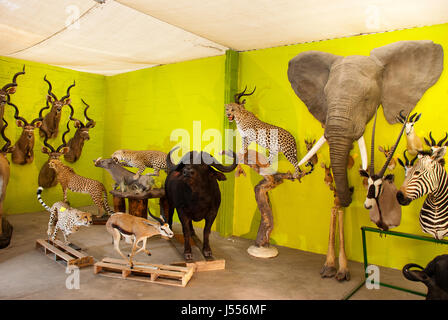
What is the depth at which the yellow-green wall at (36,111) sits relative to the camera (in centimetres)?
606

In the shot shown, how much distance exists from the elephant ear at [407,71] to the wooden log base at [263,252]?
2.03m

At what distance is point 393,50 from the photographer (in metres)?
3.77

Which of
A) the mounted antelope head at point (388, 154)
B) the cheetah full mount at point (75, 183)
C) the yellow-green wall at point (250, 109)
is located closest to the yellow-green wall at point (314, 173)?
the yellow-green wall at point (250, 109)

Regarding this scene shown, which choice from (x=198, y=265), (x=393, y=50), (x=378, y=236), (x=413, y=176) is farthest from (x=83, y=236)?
(x=393, y=50)

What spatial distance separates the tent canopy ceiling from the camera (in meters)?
3.47

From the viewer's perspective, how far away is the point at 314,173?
4.55m

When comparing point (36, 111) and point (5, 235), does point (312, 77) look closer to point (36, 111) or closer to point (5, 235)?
point (5, 235)

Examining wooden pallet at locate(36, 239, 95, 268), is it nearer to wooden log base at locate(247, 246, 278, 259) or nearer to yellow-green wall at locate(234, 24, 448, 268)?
wooden log base at locate(247, 246, 278, 259)

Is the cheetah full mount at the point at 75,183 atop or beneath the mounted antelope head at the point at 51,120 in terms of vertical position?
beneath

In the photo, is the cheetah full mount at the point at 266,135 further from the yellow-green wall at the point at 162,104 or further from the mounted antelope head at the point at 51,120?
the mounted antelope head at the point at 51,120

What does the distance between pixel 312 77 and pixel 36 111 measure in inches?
188

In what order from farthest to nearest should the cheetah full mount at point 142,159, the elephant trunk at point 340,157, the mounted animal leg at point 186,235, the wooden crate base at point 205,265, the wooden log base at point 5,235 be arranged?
the cheetah full mount at point 142,159, the wooden log base at point 5,235, the mounted animal leg at point 186,235, the wooden crate base at point 205,265, the elephant trunk at point 340,157

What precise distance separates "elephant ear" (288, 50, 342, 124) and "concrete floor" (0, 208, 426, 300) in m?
1.76

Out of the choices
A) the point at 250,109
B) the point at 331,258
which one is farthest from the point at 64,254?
the point at 250,109
